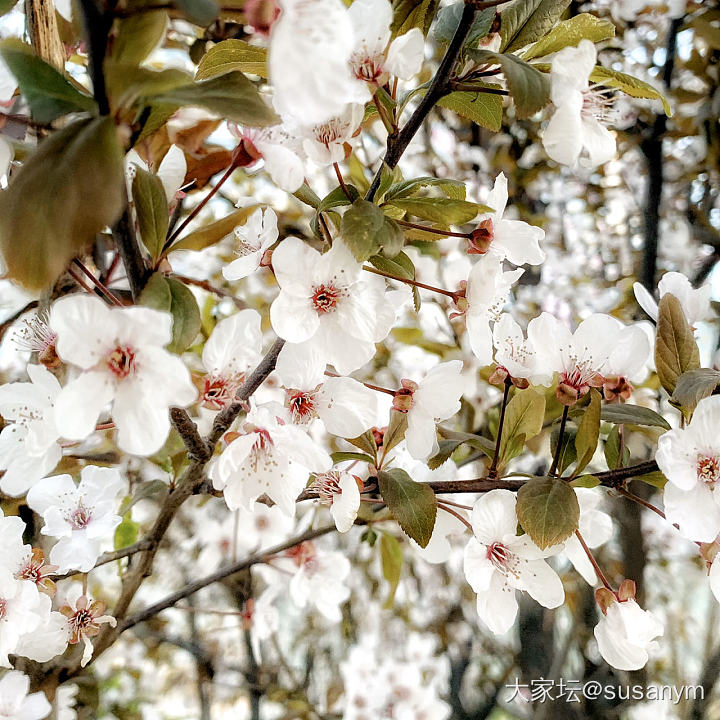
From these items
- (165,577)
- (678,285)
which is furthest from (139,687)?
(678,285)

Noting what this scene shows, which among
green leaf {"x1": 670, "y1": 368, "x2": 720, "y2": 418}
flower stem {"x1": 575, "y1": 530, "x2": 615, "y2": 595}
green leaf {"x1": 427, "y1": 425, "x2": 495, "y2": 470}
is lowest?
flower stem {"x1": 575, "y1": 530, "x2": 615, "y2": 595}

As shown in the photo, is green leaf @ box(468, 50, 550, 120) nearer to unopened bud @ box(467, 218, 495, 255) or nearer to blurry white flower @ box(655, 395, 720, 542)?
unopened bud @ box(467, 218, 495, 255)

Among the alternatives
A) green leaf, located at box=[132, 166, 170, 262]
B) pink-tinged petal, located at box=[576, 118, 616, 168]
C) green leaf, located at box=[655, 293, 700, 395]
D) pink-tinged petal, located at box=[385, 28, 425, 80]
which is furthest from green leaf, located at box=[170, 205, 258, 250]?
green leaf, located at box=[655, 293, 700, 395]

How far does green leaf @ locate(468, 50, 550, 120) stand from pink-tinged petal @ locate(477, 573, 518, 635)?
1.19 ft

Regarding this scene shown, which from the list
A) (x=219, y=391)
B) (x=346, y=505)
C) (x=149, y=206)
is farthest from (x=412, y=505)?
(x=149, y=206)

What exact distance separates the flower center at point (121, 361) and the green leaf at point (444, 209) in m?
0.20

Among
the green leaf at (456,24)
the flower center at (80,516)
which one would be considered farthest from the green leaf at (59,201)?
the flower center at (80,516)

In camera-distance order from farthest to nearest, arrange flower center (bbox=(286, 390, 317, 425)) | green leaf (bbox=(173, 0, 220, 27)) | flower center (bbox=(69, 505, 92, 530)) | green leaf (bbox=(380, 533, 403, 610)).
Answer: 1. green leaf (bbox=(380, 533, 403, 610))
2. flower center (bbox=(69, 505, 92, 530))
3. flower center (bbox=(286, 390, 317, 425))
4. green leaf (bbox=(173, 0, 220, 27))

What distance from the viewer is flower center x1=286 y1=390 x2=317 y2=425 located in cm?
48

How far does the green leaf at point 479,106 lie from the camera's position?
46cm

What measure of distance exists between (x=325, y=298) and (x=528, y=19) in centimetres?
24

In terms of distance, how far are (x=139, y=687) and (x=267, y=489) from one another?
2.49 metres

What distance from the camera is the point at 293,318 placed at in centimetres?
42

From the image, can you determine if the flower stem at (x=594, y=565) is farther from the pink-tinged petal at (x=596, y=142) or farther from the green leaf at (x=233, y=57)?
the green leaf at (x=233, y=57)
